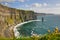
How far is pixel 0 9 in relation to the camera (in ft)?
362

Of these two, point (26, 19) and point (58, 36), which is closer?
point (58, 36)

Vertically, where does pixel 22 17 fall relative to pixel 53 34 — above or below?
below

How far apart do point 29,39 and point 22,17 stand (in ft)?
494

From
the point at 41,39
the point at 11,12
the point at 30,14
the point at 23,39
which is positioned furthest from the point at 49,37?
the point at 30,14

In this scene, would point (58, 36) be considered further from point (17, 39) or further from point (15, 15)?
point (15, 15)

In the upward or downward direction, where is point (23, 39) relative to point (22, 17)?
upward

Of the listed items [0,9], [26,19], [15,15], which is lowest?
[26,19]

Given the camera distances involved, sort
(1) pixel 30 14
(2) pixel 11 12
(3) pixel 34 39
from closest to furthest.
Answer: (3) pixel 34 39 → (2) pixel 11 12 → (1) pixel 30 14

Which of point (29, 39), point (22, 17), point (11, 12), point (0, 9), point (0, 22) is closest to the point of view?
point (29, 39)

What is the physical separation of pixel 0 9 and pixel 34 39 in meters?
99.9

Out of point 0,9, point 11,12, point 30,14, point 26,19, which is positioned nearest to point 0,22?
point 0,9

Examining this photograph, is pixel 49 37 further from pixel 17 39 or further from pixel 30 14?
pixel 30 14

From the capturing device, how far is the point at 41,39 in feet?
40.7

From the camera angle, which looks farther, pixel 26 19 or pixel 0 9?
pixel 26 19
